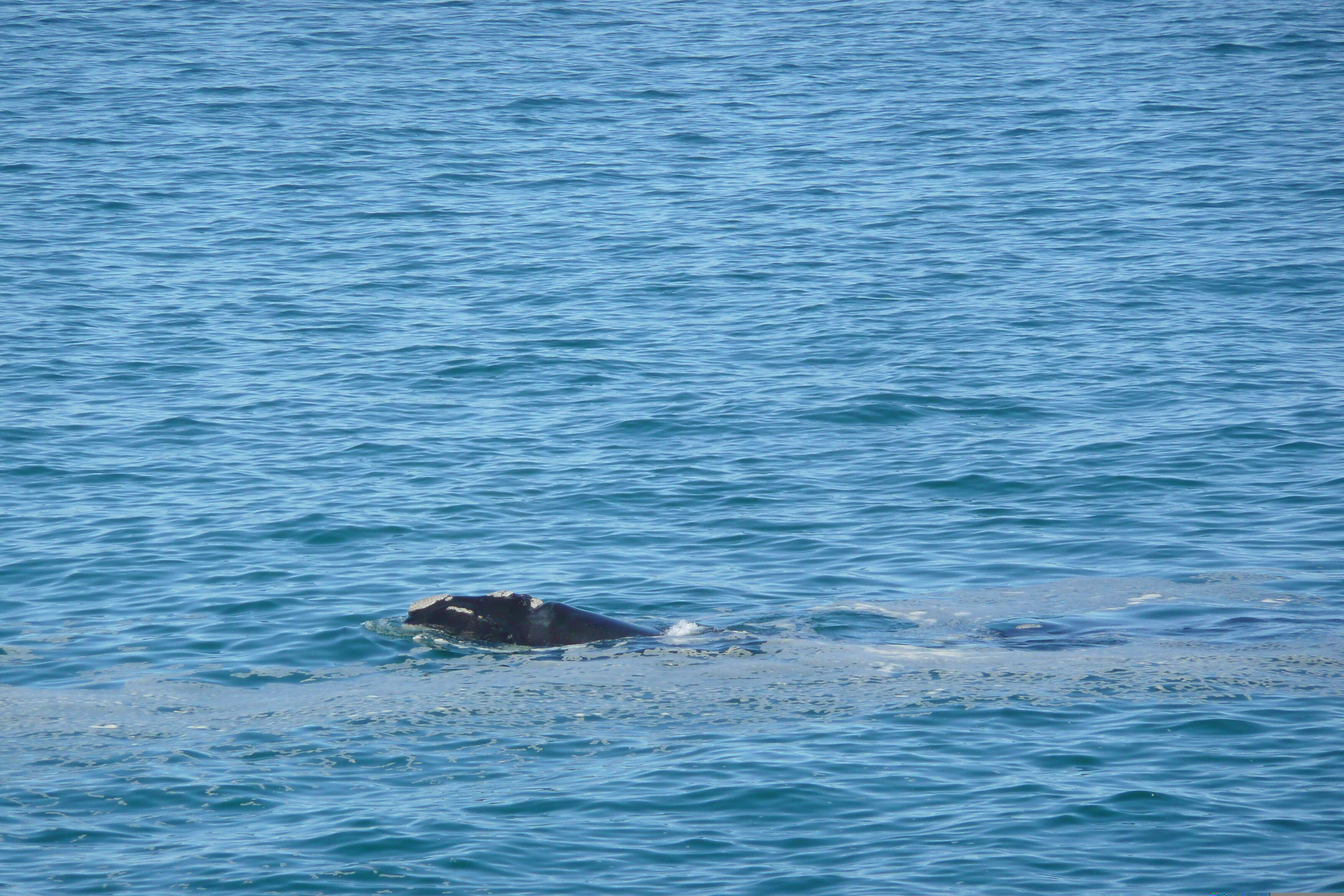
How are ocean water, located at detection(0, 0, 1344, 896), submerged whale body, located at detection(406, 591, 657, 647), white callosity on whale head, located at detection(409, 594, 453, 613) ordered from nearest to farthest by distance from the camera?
ocean water, located at detection(0, 0, 1344, 896)
submerged whale body, located at detection(406, 591, 657, 647)
white callosity on whale head, located at detection(409, 594, 453, 613)

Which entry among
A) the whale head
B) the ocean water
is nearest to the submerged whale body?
the whale head

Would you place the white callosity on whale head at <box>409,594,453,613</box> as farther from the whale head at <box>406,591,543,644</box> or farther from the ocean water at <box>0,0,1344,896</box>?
the ocean water at <box>0,0,1344,896</box>

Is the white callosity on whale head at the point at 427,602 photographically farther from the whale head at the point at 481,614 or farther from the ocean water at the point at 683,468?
the ocean water at the point at 683,468

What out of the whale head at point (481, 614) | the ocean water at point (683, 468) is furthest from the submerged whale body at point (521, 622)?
the ocean water at point (683, 468)

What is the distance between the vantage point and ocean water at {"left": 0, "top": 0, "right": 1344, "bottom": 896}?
10984mm

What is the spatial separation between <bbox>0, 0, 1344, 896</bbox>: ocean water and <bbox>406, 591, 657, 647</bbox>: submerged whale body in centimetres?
25

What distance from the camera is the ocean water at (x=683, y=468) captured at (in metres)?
11.0

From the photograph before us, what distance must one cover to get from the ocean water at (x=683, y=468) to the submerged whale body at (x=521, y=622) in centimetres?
25

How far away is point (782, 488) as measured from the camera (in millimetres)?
19594

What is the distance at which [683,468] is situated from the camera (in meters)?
20.5

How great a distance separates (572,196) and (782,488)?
59.5 ft

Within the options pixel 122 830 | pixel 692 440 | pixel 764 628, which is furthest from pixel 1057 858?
pixel 692 440

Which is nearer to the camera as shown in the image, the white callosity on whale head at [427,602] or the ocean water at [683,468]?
the ocean water at [683,468]

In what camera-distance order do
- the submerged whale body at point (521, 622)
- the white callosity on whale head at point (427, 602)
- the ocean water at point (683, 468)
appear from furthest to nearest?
1. the white callosity on whale head at point (427, 602)
2. the submerged whale body at point (521, 622)
3. the ocean water at point (683, 468)
